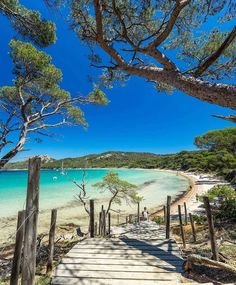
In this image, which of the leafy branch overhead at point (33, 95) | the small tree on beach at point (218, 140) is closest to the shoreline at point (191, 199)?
the small tree on beach at point (218, 140)

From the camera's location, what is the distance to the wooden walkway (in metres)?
4.56

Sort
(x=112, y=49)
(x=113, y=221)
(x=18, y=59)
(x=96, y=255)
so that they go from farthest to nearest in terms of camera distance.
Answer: (x=113, y=221) → (x=18, y=59) → (x=96, y=255) → (x=112, y=49)

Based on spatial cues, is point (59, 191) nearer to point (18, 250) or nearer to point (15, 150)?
point (15, 150)

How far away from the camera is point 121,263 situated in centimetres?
531

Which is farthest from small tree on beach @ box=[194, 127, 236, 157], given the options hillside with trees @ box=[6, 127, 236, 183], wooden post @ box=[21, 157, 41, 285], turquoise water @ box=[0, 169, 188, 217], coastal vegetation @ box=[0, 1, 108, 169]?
wooden post @ box=[21, 157, 41, 285]

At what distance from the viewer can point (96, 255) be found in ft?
19.0

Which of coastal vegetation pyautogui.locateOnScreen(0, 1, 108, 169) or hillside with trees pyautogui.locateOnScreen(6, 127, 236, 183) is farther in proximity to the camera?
hillside with trees pyautogui.locateOnScreen(6, 127, 236, 183)

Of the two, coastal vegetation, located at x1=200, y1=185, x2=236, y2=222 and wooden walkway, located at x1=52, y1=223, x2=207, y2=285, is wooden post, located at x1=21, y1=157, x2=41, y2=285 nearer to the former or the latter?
wooden walkway, located at x1=52, y1=223, x2=207, y2=285

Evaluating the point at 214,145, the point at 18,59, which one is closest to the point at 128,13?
the point at 18,59

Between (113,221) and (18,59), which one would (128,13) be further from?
(113,221)

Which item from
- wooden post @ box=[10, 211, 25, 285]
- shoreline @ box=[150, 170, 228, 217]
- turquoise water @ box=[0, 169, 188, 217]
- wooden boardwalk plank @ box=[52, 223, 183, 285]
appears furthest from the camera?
turquoise water @ box=[0, 169, 188, 217]

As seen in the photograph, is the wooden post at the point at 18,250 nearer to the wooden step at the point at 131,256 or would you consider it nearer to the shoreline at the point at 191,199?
the wooden step at the point at 131,256

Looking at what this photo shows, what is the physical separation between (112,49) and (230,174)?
3597 cm

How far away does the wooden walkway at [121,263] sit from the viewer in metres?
4.56
